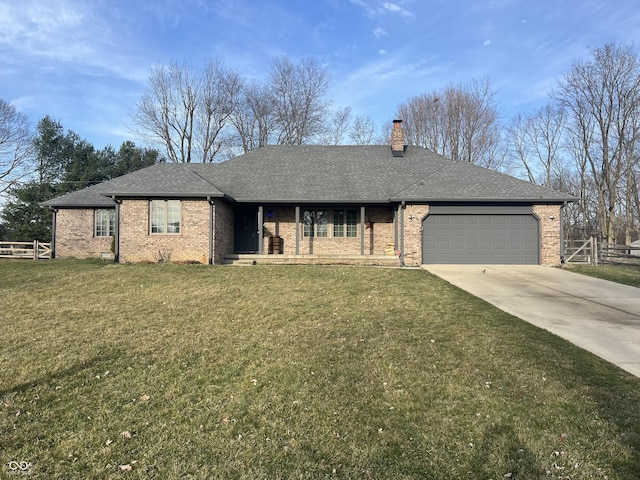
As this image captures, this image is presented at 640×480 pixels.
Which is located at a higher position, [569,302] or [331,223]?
[331,223]

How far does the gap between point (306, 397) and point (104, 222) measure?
1826 cm

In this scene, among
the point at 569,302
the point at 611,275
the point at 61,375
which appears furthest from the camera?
the point at 611,275

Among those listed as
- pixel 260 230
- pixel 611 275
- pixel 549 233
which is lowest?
pixel 611 275

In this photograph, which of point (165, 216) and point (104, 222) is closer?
point (165, 216)

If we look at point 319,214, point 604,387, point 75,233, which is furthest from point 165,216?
point 604,387

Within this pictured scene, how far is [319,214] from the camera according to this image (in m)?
17.1

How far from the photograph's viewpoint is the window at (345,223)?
16953 mm

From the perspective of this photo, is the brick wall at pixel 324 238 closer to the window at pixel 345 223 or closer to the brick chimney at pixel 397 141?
the window at pixel 345 223

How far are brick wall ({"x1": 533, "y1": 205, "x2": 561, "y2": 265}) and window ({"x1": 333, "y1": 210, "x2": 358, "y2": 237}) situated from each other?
295 inches

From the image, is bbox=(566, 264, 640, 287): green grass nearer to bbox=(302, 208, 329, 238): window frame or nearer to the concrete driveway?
the concrete driveway

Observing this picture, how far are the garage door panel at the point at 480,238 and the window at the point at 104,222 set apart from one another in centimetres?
1514

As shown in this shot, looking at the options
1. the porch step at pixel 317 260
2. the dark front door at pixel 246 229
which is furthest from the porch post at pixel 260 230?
the porch step at pixel 317 260

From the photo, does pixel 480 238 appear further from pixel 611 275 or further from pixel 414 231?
pixel 611 275

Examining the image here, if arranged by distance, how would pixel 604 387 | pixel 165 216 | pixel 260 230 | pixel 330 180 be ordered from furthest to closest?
pixel 330 180 < pixel 260 230 < pixel 165 216 < pixel 604 387
